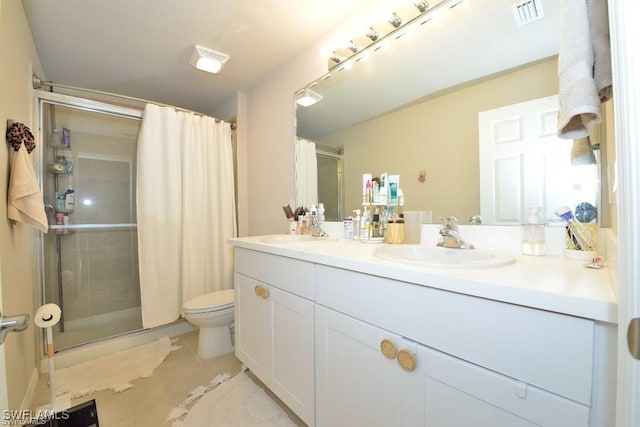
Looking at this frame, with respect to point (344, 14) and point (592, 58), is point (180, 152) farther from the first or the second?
point (592, 58)

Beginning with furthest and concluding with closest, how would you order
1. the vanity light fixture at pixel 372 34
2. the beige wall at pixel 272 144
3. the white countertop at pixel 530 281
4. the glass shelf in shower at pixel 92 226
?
the glass shelf in shower at pixel 92 226, the beige wall at pixel 272 144, the vanity light fixture at pixel 372 34, the white countertop at pixel 530 281

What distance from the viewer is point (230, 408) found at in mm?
1278

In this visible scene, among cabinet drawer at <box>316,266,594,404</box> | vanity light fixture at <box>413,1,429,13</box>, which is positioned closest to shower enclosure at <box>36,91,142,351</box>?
vanity light fixture at <box>413,1,429,13</box>

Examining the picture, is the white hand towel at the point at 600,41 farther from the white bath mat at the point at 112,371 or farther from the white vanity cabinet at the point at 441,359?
the white bath mat at the point at 112,371

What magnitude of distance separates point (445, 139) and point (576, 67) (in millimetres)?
634

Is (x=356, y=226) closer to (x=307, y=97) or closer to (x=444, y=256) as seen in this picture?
(x=444, y=256)

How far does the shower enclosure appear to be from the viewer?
197cm

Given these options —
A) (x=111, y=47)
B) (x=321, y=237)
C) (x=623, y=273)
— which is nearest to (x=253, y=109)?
(x=111, y=47)

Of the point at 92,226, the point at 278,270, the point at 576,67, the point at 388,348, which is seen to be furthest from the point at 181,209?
the point at 576,67

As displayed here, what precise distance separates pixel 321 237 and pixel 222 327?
1.00m

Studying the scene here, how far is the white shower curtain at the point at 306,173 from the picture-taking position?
1.76 m

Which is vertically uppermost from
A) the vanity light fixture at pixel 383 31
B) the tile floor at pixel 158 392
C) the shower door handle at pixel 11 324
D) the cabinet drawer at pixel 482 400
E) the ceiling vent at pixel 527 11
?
the vanity light fixture at pixel 383 31

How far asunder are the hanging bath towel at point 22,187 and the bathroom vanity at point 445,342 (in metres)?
1.18

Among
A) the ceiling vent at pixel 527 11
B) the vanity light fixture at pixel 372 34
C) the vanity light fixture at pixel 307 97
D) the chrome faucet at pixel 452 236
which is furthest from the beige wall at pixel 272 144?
the chrome faucet at pixel 452 236
